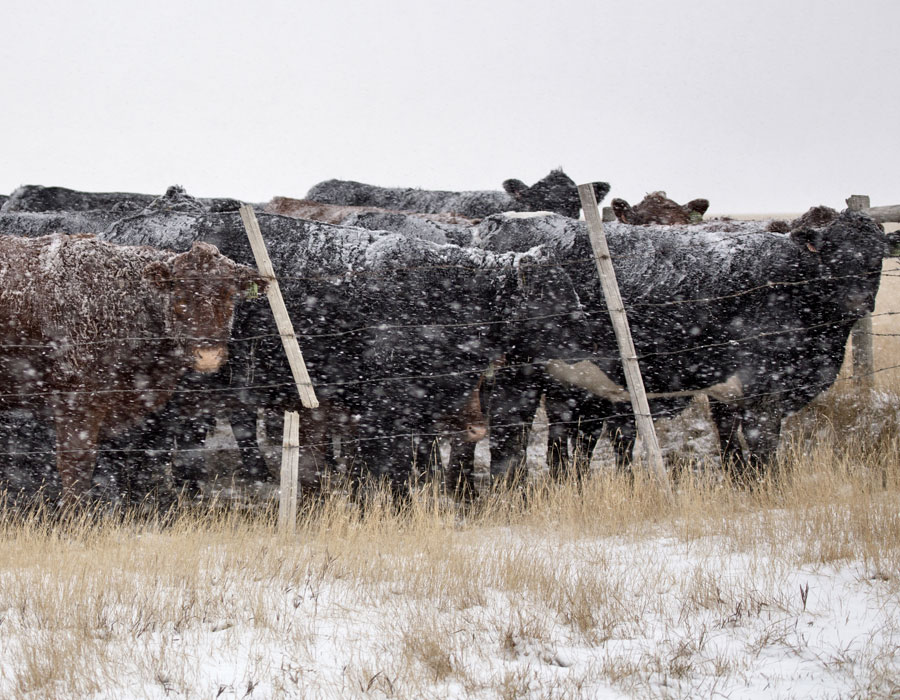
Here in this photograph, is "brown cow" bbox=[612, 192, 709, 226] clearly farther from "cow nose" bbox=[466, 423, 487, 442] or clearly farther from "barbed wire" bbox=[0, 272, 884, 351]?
"cow nose" bbox=[466, 423, 487, 442]

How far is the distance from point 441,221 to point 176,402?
2954 millimetres

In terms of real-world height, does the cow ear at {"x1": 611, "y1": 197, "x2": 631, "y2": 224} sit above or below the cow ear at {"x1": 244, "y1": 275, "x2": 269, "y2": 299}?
above

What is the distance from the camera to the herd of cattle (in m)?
4.67

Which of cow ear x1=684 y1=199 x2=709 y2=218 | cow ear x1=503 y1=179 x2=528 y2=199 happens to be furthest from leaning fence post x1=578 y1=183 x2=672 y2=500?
cow ear x1=684 y1=199 x2=709 y2=218

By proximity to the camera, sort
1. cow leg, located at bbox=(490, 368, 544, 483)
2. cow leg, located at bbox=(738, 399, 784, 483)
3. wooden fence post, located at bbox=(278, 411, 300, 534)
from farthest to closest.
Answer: cow leg, located at bbox=(738, 399, 784, 483), cow leg, located at bbox=(490, 368, 544, 483), wooden fence post, located at bbox=(278, 411, 300, 534)

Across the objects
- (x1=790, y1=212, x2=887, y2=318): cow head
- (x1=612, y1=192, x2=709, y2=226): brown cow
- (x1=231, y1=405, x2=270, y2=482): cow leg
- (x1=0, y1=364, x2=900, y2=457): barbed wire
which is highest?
(x1=612, y1=192, x2=709, y2=226): brown cow

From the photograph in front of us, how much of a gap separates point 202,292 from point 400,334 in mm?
1189

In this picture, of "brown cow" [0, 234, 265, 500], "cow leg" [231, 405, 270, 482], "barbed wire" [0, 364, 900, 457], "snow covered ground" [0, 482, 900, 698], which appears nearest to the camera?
"snow covered ground" [0, 482, 900, 698]

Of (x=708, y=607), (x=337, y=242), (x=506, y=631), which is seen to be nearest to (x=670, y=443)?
(x=337, y=242)

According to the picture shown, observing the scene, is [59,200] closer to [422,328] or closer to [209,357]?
[209,357]

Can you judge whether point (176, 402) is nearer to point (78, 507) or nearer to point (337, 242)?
point (78, 507)

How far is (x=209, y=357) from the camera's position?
15.3 ft

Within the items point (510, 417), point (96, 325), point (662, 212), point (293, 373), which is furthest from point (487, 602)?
point (662, 212)

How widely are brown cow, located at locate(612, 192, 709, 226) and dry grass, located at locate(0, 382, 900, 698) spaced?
4.07 meters
